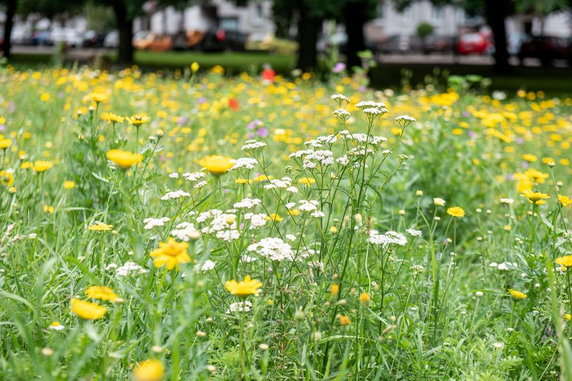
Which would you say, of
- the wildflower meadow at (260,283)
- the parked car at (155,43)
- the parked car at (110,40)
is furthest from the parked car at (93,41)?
the wildflower meadow at (260,283)

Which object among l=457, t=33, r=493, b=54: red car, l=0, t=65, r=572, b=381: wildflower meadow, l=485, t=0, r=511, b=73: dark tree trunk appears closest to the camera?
l=0, t=65, r=572, b=381: wildflower meadow

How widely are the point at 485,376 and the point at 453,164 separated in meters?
2.20

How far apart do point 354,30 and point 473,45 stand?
20962mm

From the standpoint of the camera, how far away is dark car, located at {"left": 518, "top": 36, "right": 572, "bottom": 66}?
1123 inches

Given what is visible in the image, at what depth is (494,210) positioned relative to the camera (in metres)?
3.82

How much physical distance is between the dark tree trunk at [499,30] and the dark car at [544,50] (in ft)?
22.9

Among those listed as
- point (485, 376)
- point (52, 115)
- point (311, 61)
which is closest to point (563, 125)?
point (52, 115)

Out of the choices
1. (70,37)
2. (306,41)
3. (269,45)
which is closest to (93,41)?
(70,37)

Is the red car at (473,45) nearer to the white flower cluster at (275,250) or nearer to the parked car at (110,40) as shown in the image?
the parked car at (110,40)

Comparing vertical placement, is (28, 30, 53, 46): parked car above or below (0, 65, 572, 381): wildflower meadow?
above

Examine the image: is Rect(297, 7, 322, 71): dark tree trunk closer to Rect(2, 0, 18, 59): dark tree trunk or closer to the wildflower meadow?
Rect(2, 0, 18, 59): dark tree trunk

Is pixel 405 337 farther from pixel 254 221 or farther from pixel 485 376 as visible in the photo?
pixel 254 221

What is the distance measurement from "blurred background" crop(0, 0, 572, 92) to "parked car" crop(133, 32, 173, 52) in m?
0.06

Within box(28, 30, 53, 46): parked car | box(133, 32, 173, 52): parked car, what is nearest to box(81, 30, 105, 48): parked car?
box(133, 32, 173, 52): parked car
